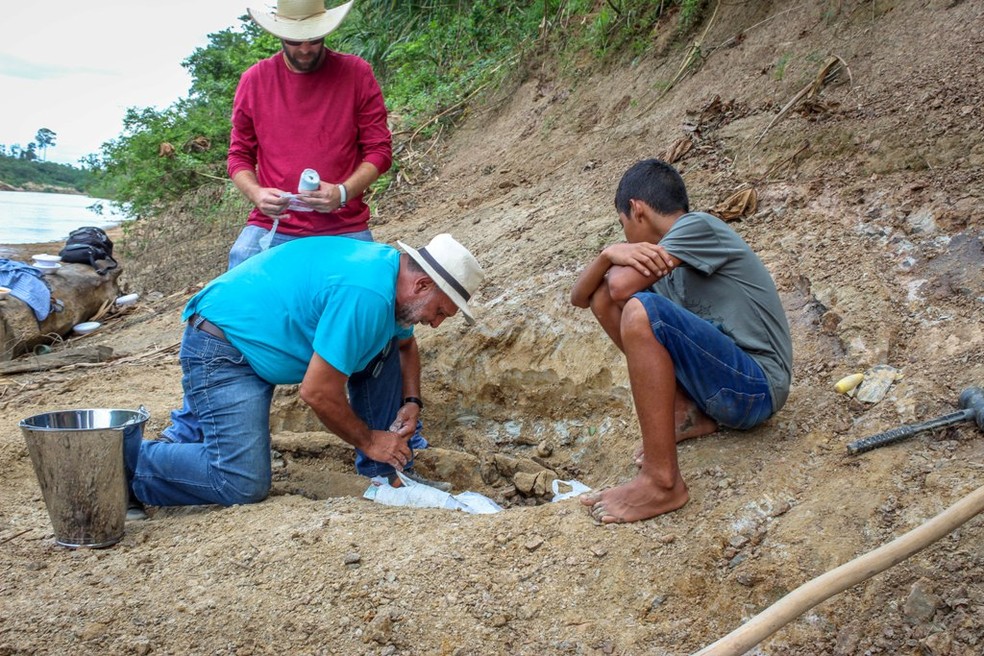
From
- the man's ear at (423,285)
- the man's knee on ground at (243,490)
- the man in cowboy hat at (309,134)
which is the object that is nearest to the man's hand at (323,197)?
the man in cowboy hat at (309,134)

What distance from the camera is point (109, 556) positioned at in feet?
9.81

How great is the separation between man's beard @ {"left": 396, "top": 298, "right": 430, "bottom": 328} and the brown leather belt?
71 centimetres

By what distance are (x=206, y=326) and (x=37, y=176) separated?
112 ft

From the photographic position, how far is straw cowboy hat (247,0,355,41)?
12.4 feet

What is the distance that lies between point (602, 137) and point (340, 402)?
389 cm

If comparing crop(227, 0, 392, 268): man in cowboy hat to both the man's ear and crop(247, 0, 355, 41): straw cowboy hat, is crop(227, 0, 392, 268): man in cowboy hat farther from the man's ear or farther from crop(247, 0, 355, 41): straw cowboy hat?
the man's ear

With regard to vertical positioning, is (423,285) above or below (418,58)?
below

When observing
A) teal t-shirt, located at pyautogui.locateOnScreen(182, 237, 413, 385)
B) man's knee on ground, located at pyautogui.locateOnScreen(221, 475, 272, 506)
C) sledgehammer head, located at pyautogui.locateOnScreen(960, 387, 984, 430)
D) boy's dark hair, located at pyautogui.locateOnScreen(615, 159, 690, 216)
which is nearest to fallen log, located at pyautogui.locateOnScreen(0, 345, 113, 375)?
teal t-shirt, located at pyautogui.locateOnScreen(182, 237, 413, 385)

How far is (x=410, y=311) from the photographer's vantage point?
321cm

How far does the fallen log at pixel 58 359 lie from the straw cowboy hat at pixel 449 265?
3693 millimetres

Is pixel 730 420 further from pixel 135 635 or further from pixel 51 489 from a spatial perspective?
pixel 51 489

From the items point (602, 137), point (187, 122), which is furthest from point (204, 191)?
point (602, 137)

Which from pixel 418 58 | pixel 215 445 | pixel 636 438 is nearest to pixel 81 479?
pixel 215 445

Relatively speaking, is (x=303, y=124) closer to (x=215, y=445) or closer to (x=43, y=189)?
(x=215, y=445)
